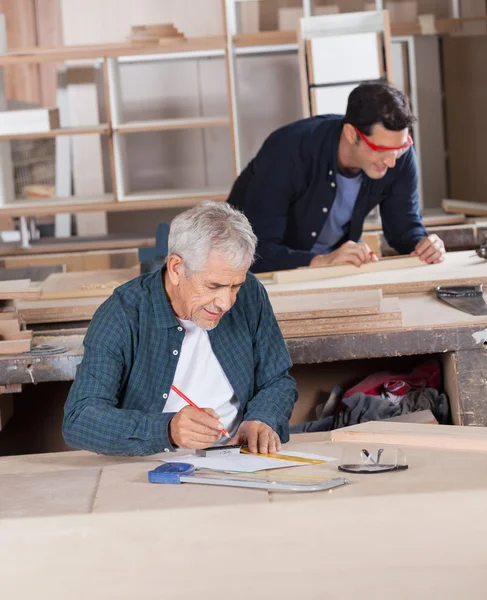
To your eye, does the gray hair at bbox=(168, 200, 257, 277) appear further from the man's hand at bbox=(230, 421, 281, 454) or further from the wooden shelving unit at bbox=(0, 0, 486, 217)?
the wooden shelving unit at bbox=(0, 0, 486, 217)

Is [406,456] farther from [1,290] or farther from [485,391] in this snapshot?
[1,290]

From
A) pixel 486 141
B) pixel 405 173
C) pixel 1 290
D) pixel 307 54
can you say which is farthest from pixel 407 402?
pixel 486 141

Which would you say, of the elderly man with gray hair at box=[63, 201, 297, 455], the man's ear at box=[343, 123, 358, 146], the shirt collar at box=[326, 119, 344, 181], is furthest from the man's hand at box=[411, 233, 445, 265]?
the elderly man with gray hair at box=[63, 201, 297, 455]

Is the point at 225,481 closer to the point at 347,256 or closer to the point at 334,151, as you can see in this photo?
the point at 347,256

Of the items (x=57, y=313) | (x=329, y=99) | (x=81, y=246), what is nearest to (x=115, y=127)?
(x=81, y=246)

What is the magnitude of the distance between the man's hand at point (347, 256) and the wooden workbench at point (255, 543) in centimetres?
208

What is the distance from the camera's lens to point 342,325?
3.24 meters

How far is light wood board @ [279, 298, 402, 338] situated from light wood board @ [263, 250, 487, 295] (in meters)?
0.53

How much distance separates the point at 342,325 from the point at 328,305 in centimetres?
12

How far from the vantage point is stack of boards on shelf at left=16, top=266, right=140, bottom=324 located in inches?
146

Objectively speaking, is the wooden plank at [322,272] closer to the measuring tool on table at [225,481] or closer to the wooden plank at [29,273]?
the wooden plank at [29,273]

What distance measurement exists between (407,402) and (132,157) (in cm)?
435

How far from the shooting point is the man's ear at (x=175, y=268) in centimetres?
254

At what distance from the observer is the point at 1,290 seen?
11.3ft
